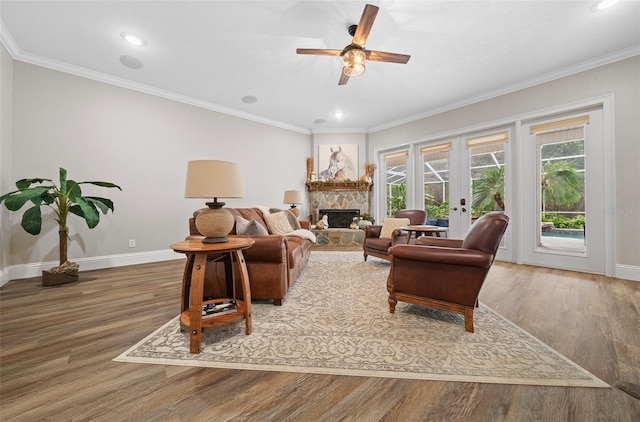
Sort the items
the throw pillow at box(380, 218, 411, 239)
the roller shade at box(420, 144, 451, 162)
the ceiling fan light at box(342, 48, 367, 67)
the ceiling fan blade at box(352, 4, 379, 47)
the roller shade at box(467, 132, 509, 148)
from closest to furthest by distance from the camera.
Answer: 1. the ceiling fan blade at box(352, 4, 379, 47)
2. the ceiling fan light at box(342, 48, 367, 67)
3. the throw pillow at box(380, 218, 411, 239)
4. the roller shade at box(467, 132, 509, 148)
5. the roller shade at box(420, 144, 451, 162)

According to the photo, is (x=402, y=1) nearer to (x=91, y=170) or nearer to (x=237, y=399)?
(x=237, y=399)

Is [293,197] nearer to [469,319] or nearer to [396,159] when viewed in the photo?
[396,159]

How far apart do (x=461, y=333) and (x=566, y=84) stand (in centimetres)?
432

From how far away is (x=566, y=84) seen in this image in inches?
146

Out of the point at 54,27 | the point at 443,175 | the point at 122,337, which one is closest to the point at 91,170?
the point at 54,27

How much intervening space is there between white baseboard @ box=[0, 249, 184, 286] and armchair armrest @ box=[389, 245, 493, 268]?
4194mm

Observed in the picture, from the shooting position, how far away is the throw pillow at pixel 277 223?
12.5ft

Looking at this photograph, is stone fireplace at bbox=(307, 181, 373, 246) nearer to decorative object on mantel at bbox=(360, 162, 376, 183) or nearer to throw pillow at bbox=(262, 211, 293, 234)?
decorative object on mantel at bbox=(360, 162, 376, 183)

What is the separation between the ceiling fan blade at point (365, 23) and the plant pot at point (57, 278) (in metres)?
4.48

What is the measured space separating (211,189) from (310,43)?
8.37 feet

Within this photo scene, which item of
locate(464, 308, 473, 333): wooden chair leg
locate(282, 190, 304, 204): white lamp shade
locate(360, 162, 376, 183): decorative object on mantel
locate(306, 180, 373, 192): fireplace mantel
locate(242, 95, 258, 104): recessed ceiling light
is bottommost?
locate(464, 308, 473, 333): wooden chair leg

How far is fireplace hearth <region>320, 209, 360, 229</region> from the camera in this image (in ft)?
21.7

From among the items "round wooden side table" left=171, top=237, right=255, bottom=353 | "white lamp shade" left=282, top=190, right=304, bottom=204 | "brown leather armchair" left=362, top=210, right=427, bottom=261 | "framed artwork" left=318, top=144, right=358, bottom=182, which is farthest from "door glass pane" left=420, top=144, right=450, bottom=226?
"round wooden side table" left=171, top=237, right=255, bottom=353

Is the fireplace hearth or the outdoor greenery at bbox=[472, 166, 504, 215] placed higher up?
the outdoor greenery at bbox=[472, 166, 504, 215]
